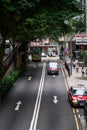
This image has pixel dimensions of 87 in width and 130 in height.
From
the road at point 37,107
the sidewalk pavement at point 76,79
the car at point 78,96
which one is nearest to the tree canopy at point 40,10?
the car at point 78,96

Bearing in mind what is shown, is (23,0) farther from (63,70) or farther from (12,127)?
(63,70)

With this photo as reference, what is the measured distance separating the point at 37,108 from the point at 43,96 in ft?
22.2

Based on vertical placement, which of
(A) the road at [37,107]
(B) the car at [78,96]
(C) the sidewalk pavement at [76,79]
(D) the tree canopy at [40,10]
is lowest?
(C) the sidewalk pavement at [76,79]

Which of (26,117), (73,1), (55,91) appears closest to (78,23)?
(55,91)

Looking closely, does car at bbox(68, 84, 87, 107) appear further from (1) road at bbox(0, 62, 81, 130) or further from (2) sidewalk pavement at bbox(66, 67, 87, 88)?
(2) sidewalk pavement at bbox(66, 67, 87, 88)

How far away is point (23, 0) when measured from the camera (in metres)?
36.3

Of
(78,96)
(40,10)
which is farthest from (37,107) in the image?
(40,10)

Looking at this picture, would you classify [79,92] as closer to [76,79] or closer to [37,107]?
[37,107]

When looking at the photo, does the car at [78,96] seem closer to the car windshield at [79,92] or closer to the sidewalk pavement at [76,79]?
the car windshield at [79,92]

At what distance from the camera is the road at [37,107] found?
1195 inches

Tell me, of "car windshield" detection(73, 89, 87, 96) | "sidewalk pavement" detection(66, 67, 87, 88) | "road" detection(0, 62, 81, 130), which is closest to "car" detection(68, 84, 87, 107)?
"car windshield" detection(73, 89, 87, 96)

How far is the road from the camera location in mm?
30359

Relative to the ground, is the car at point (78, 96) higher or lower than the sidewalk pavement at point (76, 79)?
higher

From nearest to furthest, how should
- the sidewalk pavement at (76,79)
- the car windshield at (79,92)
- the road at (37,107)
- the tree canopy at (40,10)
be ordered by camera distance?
the road at (37,107) → the tree canopy at (40,10) → the car windshield at (79,92) → the sidewalk pavement at (76,79)
